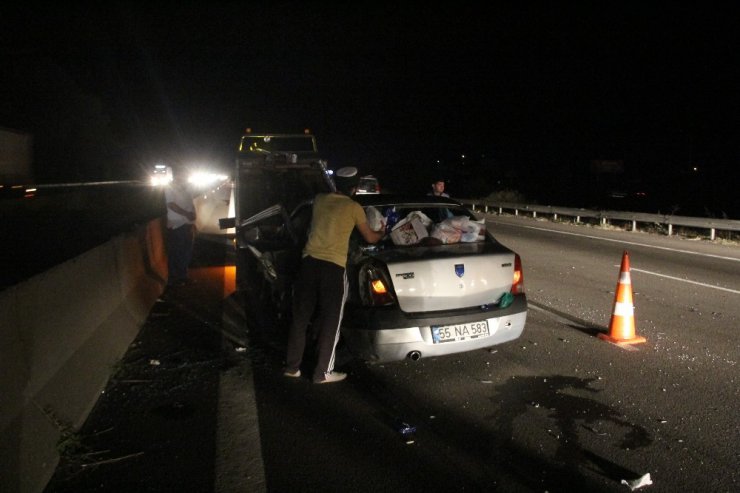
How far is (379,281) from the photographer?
16.2 feet

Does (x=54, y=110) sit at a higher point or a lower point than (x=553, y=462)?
higher

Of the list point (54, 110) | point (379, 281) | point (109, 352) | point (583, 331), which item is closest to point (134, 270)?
point (109, 352)

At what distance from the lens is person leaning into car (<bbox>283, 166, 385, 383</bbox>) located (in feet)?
16.2

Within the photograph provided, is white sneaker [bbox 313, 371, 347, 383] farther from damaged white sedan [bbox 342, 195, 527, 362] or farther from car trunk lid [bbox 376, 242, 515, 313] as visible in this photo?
car trunk lid [bbox 376, 242, 515, 313]

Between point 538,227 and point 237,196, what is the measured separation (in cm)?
1243

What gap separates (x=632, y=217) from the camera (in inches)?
760

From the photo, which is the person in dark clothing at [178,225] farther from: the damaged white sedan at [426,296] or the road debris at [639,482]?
the road debris at [639,482]

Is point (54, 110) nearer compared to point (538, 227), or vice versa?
point (538, 227)

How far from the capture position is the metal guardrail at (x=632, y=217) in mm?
16406

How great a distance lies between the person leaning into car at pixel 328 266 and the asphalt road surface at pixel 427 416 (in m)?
0.39

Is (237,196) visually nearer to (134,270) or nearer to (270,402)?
(134,270)

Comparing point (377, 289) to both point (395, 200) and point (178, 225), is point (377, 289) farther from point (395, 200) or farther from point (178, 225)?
point (178, 225)

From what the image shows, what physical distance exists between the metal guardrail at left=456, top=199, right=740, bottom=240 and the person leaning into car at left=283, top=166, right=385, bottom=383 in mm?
14356

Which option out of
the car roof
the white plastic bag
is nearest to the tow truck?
the car roof
